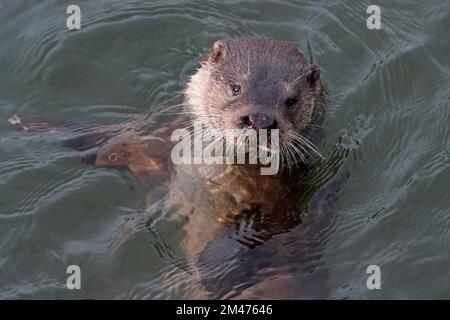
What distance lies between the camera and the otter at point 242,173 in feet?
18.2

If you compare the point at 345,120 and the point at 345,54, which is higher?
the point at 345,54

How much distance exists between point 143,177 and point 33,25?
2.34m

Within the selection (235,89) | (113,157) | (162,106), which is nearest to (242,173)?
(235,89)

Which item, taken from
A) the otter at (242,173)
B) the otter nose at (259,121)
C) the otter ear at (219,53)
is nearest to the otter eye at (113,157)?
the otter at (242,173)

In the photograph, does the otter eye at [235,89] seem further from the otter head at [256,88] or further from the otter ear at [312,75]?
the otter ear at [312,75]

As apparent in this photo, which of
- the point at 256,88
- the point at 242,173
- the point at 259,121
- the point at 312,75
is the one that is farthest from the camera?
the point at 312,75

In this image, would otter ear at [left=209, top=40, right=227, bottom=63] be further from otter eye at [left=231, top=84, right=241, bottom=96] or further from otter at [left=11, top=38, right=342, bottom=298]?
otter eye at [left=231, top=84, right=241, bottom=96]

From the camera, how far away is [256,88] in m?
5.65

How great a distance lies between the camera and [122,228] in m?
6.00

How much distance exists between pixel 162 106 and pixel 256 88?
146 centimetres

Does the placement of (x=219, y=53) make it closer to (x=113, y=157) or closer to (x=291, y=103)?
(x=291, y=103)

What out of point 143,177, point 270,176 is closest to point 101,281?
point 143,177
